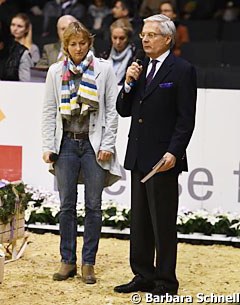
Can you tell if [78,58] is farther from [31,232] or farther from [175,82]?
[31,232]

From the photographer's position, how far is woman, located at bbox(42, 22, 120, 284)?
749 cm

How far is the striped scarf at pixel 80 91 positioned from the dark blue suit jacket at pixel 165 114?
470 mm

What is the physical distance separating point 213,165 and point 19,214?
7.00ft

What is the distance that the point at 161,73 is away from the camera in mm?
7027

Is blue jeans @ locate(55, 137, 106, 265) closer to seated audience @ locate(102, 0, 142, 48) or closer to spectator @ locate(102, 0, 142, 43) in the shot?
seated audience @ locate(102, 0, 142, 48)

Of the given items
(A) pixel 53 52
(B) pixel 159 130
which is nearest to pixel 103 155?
(B) pixel 159 130

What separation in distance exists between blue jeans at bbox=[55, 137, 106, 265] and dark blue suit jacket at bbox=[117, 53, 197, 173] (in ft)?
1.61

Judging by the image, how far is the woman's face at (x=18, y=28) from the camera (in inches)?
450

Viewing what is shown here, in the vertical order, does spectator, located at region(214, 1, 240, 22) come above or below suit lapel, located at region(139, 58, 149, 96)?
above

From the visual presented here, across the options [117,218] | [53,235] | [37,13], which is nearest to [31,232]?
[53,235]

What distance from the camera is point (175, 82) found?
6.97 meters

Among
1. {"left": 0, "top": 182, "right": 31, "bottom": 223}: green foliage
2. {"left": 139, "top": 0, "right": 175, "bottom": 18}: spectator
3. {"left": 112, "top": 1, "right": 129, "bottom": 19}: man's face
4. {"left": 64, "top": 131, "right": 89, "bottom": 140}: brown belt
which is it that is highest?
{"left": 139, "top": 0, "right": 175, "bottom": 18}: spectator

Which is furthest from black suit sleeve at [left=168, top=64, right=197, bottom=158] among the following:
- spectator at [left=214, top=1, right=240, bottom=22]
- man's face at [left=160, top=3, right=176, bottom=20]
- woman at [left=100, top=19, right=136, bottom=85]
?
spectator at [left=214, top=1, right=240, bottom=22]

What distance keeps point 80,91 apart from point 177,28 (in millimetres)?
5175
